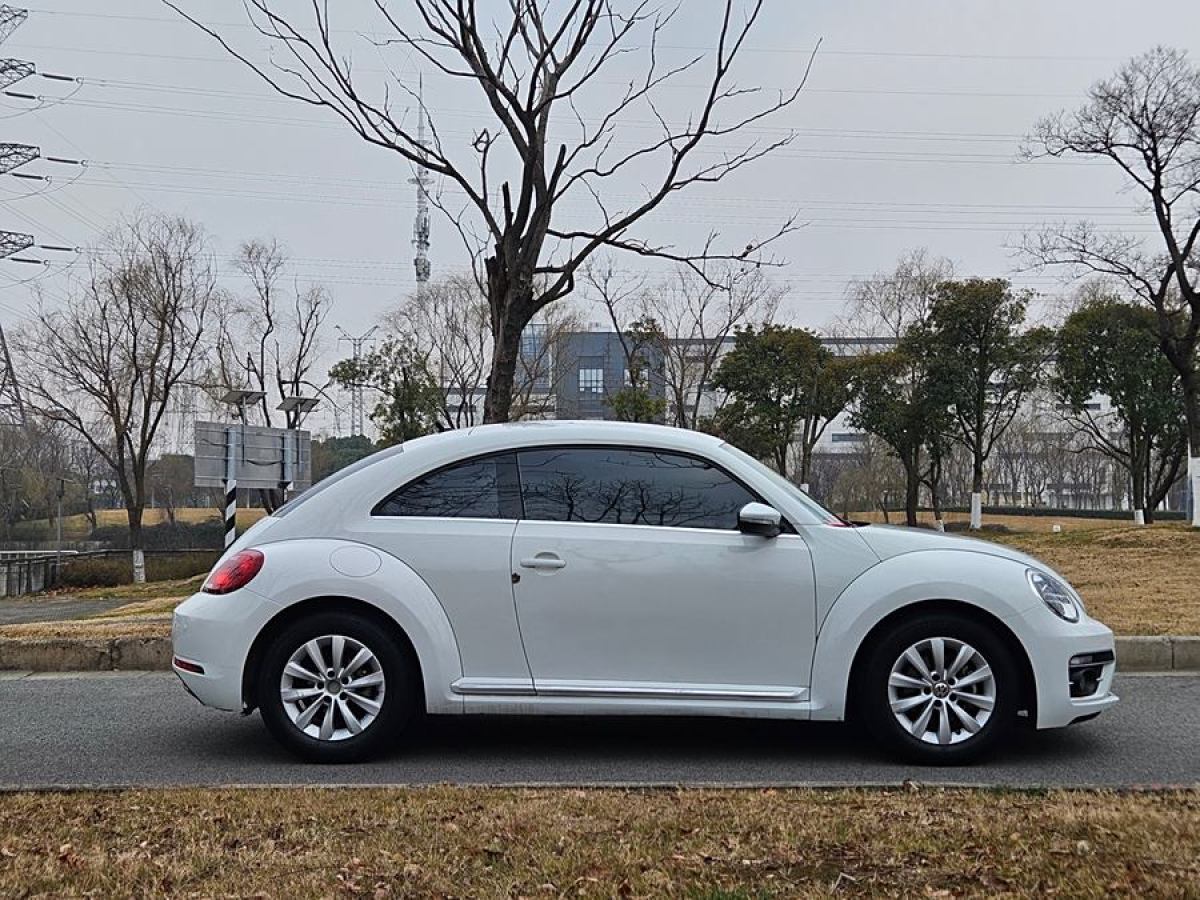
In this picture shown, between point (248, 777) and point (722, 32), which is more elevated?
point (722, 32)

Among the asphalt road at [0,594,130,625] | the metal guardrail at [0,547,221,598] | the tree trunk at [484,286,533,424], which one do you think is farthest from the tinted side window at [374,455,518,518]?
the metal guardrail at [0,547,221,598]

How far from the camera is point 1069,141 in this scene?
22234mm

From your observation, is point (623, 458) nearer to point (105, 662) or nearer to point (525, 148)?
point (105, 662)

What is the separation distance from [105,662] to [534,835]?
5.07 m

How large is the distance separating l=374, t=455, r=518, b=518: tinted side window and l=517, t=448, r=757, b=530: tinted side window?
9 centimetres

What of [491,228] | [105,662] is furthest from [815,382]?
[105,662]

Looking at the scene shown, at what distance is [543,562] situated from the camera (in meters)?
4.64

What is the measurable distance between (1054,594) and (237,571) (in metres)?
3.72

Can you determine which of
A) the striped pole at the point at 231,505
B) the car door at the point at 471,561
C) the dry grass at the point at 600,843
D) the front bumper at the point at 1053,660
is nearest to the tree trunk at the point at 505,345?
the car door at the point at 471,561

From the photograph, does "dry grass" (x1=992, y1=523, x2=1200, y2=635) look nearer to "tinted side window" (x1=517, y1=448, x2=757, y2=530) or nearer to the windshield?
the windshield

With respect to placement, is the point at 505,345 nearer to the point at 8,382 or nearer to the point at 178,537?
the point at 8,382

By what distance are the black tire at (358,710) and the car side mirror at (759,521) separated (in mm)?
1623

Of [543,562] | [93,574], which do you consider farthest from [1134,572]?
[93,574]

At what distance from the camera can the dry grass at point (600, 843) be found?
2820 mm
